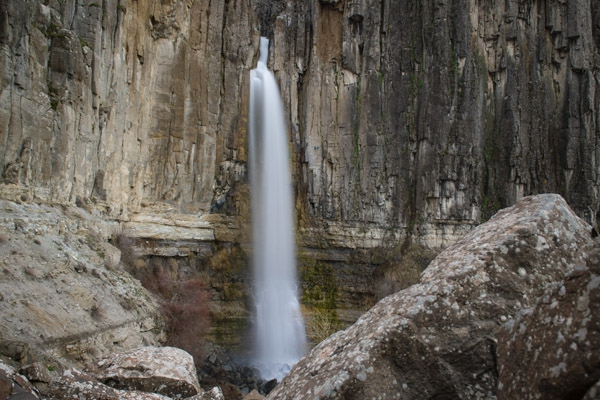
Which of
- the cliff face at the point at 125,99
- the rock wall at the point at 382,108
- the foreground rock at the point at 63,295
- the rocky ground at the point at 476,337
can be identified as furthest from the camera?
the rock wall at the point at 382,108

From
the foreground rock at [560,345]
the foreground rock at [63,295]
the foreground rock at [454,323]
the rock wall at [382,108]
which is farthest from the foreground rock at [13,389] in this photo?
the rock wall at [382,108]

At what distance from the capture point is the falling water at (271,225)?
33.7m

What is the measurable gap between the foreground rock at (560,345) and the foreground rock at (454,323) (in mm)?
791

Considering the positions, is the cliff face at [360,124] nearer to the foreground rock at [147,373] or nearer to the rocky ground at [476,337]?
the foreground rock at [147,373]

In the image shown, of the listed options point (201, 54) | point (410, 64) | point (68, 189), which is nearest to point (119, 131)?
point (68, 189)

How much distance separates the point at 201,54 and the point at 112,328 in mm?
24057

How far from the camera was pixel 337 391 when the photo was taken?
3508mm

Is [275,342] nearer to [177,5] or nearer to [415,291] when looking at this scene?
[177,5]

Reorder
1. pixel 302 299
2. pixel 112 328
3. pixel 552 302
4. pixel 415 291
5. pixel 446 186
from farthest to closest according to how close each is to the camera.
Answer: pixel 446 186 → pixel 302 299 → pixel 112 328 → pixel 415 291 → pixel 552 302

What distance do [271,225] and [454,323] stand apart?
107 ft

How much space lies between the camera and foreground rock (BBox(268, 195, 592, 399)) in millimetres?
3609

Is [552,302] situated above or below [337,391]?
above

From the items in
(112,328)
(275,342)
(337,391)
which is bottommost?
(275,342)

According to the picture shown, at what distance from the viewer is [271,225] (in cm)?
3612
